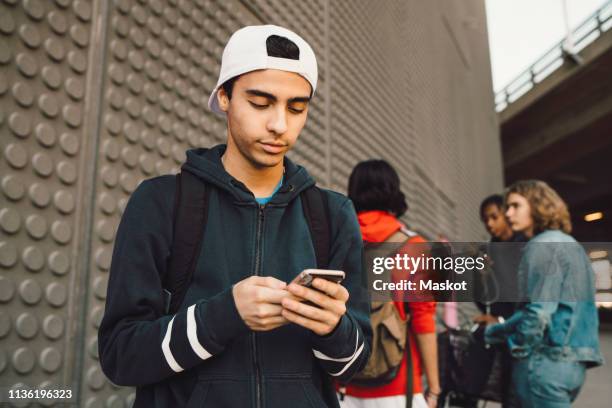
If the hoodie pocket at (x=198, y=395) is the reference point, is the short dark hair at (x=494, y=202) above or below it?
above

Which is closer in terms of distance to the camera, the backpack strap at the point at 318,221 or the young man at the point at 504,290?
the backpack strap at the point at 318,221

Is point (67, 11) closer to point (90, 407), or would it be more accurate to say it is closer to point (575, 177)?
point (90, 407)

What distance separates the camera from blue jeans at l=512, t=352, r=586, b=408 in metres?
2.32

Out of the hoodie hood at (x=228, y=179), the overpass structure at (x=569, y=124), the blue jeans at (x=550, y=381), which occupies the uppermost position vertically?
the overpass structure at (x=569, y=124)

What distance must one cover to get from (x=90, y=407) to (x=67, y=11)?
5.80 ft

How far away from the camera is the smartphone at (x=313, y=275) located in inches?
33.3

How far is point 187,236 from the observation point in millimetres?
1057

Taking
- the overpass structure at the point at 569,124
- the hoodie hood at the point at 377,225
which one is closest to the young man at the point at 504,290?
the hoodie hood at the point at 377,225

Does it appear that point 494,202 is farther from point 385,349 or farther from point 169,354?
point 169,354

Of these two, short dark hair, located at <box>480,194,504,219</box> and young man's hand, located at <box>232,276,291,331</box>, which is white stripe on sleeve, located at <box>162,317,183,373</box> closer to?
young man's hand, located at <box>232,276,291,331</box>

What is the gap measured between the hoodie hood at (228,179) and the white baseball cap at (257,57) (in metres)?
0.19

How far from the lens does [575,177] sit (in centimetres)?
1986
